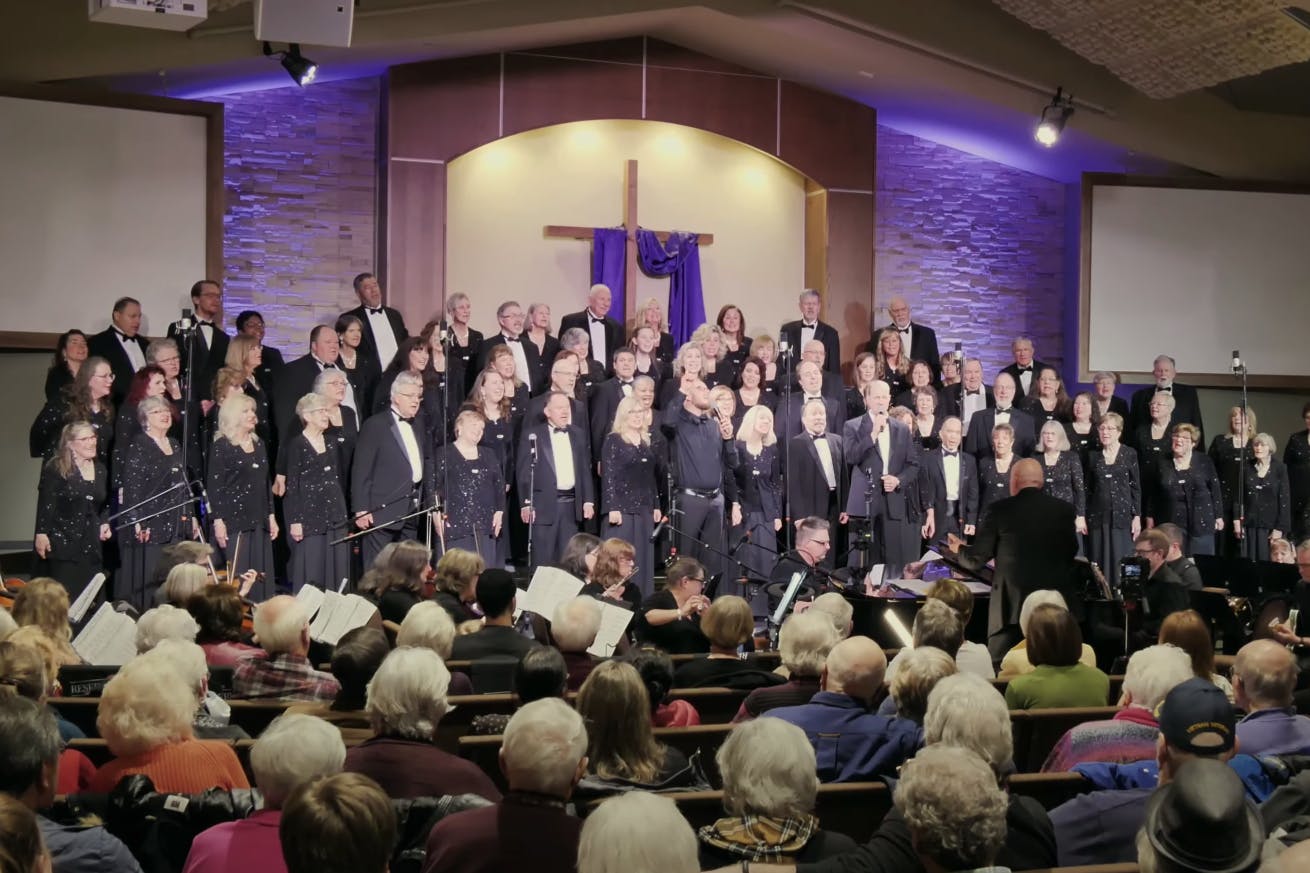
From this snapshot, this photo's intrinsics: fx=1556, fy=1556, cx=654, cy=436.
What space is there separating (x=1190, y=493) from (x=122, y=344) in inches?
267

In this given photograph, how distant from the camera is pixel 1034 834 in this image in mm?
2990

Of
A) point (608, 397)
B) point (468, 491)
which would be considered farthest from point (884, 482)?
point (468, 491)

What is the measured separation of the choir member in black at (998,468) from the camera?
973 cm

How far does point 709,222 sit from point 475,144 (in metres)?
2.03

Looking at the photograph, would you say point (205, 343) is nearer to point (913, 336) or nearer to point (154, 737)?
point (913, 336)

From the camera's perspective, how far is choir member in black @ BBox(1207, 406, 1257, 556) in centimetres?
1034

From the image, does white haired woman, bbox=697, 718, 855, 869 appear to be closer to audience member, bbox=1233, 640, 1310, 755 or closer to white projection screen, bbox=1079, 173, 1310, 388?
audience member, bbox=1233, 640, 1310, 755

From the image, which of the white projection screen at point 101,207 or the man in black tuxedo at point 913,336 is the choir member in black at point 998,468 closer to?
the man in black tuxedo at point 913,336

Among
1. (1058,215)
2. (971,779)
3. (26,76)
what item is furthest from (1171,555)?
(26,76)

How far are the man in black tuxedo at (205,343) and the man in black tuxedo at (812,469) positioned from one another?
3.45 meters

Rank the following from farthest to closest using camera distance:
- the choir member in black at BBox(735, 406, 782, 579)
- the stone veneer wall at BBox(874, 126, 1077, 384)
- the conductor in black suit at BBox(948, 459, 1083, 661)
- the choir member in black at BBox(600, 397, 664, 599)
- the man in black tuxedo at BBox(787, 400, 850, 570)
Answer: the stone veneer wall at BBox(874, 126, 1077, 384)
the man in black tuxedo at BBox(787, 400, 850, 570)
the choir member in black at BBox(735, 406, 782, 579)
the choir member in black at BBox(600, 397, 664, 599)
the conductor in black suit at BBox(948, 459, 1083, 661)

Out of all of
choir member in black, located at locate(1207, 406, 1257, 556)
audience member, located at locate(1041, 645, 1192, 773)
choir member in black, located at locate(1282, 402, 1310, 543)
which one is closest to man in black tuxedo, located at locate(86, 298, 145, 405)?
audience member, located at locate(1041, 645, 1192, 773)

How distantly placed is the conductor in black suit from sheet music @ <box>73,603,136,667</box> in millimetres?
3527

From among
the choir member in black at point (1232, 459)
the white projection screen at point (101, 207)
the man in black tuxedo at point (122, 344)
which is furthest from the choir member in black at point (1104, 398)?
the man in black tuxedo at point (122, 344)
